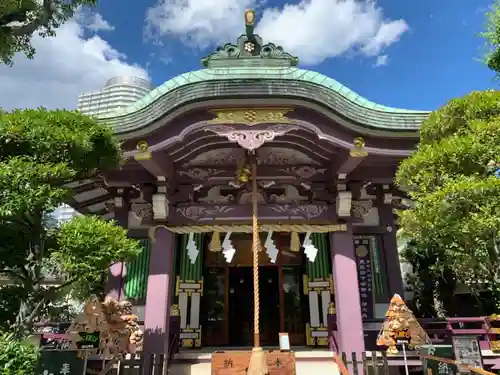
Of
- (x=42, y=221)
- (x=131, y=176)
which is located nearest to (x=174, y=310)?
(x=131, y=176)

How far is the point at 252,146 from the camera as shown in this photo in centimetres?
Answer: 762

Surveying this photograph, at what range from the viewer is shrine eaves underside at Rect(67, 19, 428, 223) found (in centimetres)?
772

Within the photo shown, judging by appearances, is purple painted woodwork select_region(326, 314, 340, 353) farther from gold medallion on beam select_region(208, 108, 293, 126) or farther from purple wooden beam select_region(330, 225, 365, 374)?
gold medallion on beam select_region(208, 108, 293, 126)

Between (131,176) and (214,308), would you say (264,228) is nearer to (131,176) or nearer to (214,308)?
(214,308)

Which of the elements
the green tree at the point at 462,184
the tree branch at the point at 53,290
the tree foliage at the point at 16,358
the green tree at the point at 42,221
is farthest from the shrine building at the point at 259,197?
the tree foliage at the point at 16,358

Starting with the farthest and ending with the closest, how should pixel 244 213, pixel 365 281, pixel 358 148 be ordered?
pixel 365 281, pixel 244 213, pixel 358 148

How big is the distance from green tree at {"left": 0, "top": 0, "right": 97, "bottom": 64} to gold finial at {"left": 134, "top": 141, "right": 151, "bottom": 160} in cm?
243

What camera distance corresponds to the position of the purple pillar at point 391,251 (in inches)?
393

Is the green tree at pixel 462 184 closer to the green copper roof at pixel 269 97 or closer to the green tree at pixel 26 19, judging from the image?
the green copper roof at pixel 269 97

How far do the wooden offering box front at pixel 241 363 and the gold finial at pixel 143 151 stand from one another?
4045 mm

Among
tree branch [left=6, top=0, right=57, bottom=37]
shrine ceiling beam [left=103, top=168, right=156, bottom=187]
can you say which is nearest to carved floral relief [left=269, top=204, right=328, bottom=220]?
shrine ceiling beam [left=103, top=168, right=156, bottom=187]

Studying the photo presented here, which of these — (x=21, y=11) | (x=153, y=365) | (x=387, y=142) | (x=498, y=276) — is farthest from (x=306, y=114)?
(x=153, y=365)

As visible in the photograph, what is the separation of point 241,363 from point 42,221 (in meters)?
4.32

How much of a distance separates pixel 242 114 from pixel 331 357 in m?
5.58
